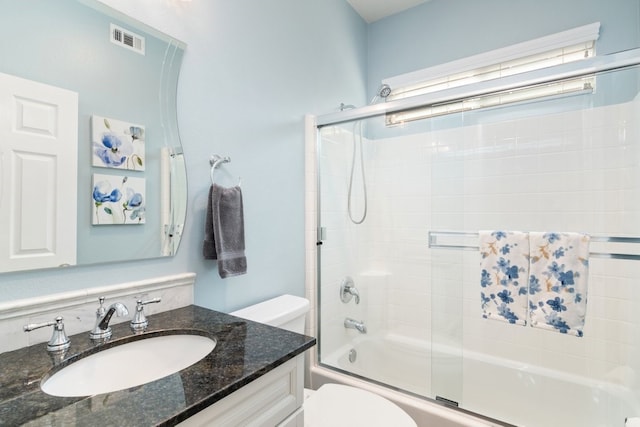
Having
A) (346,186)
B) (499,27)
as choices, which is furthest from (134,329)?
(499,27)

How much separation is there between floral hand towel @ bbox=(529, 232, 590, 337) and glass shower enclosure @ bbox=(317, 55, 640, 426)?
2.1 inches

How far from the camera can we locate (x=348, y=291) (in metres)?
2.19

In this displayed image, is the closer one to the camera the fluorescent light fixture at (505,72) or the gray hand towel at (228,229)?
the gray hand towel at (228,229)

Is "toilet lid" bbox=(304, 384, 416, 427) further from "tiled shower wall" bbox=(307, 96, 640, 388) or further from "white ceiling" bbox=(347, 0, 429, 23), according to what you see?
"white ceiling" bbox=(347, 0, 429, 23)

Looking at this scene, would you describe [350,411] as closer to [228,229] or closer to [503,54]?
[228,229]

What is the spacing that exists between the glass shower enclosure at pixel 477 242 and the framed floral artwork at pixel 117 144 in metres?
1.10

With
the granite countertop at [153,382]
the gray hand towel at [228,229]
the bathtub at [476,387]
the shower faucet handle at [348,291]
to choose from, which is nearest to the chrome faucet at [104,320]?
the granite countertop at [153,382]

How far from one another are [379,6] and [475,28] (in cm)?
75

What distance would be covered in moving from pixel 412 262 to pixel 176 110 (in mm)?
1731

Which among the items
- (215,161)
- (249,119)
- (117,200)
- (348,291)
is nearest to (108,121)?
(117,200)

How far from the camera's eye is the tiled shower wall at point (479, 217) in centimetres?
167

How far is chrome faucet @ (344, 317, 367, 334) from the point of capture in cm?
215

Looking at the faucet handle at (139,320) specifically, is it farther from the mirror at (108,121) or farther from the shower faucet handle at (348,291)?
the shower faucet handle at (348,291)

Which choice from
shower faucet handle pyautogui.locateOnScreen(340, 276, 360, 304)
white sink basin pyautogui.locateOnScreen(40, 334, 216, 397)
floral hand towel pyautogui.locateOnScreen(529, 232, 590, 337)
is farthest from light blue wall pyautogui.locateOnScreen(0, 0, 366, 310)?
floral hand towel pyautogui.locateOnScreen(529, 232, 590, 337)
